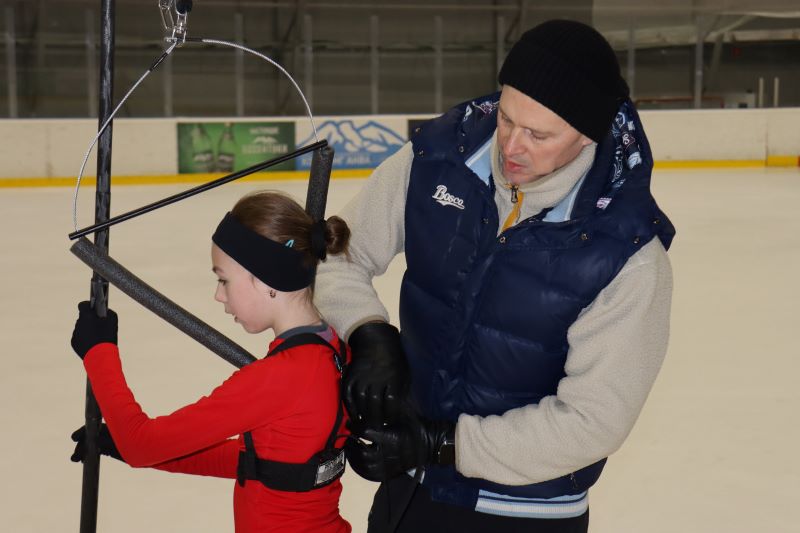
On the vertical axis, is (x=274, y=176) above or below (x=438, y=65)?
below

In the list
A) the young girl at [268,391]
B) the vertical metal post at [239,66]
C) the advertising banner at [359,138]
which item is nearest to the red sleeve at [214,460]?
the young girl at [268,391]

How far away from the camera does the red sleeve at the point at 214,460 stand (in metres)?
1.76

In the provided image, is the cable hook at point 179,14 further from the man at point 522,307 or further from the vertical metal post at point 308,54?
the vertical metal post at point 308,54

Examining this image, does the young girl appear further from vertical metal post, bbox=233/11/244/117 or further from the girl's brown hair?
vertical metal post, bbox=233/11/244/117

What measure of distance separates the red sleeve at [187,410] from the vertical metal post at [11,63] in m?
11.4

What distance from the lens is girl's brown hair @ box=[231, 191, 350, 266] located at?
5.26ft

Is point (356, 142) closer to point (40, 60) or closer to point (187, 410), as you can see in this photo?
point (40, 60)

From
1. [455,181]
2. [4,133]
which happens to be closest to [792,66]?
[4,133]

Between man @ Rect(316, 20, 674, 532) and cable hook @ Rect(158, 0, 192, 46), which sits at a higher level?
cable hook @ Rect(158, 0, 192, 46)

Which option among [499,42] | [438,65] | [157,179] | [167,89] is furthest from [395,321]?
[499,42]

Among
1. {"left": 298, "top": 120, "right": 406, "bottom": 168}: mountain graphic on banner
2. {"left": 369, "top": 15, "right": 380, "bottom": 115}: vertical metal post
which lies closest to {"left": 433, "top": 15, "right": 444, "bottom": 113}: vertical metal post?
{"left": 369, "top": 15, "right": 380, "bottom": 115}: vertical metal post

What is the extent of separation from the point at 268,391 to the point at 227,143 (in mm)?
10170

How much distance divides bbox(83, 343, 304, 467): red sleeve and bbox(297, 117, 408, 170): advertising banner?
33.8ft

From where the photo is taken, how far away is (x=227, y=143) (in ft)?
37.7
